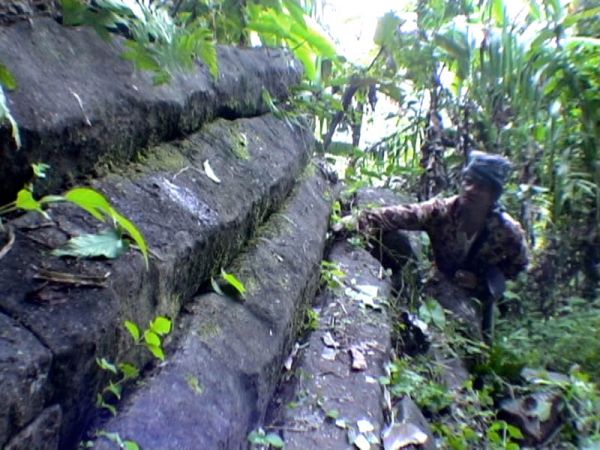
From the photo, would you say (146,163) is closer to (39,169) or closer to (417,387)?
(39,169)

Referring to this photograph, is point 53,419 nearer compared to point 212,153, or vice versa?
point 53,419

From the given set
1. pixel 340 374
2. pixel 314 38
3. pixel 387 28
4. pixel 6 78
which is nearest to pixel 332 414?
pixel 340 374

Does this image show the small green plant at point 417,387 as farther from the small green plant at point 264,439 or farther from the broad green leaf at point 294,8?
the broad green leaf at point 294,8

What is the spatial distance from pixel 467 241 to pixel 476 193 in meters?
0.38

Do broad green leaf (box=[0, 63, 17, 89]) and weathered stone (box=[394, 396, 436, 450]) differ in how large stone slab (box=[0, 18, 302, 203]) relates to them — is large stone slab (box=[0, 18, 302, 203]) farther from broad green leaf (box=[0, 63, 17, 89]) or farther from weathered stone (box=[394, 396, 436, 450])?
weathered stone (box=[394, 396, 436, 450])

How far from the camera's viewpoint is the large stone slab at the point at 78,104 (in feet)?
5.03

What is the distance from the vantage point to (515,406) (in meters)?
3.66

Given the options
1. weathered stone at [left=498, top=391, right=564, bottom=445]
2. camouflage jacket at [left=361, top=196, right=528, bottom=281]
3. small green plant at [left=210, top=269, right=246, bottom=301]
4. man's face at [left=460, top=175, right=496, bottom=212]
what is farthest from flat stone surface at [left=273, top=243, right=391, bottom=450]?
man's face at [left=460, top=175, right=496, bottom=212]

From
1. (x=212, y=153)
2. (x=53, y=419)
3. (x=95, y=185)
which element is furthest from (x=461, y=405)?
(x=53, y=419)

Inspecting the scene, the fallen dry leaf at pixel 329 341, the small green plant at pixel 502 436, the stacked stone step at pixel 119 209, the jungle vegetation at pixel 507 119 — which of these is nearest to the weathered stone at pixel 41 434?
the stacked stone step at pixel 119 209

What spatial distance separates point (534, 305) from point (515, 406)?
2694mm

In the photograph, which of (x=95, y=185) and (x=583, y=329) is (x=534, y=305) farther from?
(x=95, y=185)

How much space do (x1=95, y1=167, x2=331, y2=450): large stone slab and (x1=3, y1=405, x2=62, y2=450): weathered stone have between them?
124 millimetres

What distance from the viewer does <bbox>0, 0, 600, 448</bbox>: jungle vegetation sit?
4105 mm
